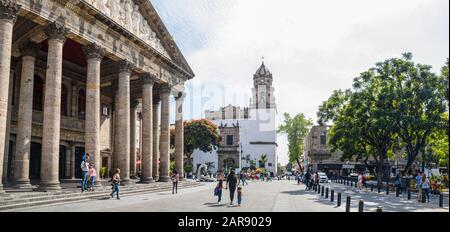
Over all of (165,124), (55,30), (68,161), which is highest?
(55,30)

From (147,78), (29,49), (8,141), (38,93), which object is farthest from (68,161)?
(29,49)

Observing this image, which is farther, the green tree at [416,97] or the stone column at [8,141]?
the green tree at [416,97]

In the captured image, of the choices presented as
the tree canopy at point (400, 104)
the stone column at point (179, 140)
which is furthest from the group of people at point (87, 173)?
the tree canopy at point (400, 104)

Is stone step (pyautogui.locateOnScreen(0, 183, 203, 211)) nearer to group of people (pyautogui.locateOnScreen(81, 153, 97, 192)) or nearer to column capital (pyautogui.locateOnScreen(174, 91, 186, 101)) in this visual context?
group of people (pyautogui.locateOnScreen(81, 153, 97, 192))

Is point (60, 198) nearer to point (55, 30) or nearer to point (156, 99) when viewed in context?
point (55, 30)

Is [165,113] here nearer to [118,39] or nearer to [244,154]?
[118,39]

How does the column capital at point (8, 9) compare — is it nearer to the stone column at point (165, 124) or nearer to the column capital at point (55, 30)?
the column capital at point (55, 30)

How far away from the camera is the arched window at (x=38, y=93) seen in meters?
24.9

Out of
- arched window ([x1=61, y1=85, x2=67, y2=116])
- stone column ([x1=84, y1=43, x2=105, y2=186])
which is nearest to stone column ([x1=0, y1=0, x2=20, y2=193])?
stone column ([x1=84, y1=43, x2=105, y2=186])

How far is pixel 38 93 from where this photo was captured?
25125 millimetres

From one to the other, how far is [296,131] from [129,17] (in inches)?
2489

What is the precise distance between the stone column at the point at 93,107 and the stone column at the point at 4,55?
16.9 feet
